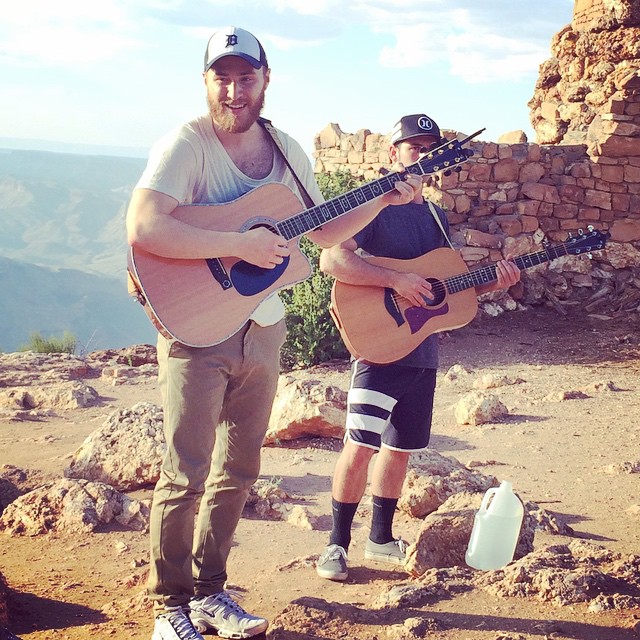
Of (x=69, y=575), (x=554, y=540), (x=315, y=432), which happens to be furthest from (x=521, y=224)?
(x=69, y=575)

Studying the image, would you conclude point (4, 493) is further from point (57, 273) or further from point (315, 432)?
point (57, 273)

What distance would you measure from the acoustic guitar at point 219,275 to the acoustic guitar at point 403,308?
783 mm

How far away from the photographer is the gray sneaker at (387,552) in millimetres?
4016

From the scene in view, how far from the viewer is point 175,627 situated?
2.95m

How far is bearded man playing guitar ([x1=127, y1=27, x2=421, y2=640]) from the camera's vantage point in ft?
9.46

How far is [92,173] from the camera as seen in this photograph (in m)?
166

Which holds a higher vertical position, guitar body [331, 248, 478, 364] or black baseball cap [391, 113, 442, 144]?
black baseball cap [391, 113, 442, 144]

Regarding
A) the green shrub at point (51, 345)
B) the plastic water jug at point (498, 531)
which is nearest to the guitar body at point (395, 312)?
the plastic water jug at point (498, 531)

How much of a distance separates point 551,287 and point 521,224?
889 mm

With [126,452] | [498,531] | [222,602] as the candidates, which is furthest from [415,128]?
[126,452]

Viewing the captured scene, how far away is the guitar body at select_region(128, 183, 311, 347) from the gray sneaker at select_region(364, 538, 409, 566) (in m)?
1.54

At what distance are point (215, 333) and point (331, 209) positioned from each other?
69cm

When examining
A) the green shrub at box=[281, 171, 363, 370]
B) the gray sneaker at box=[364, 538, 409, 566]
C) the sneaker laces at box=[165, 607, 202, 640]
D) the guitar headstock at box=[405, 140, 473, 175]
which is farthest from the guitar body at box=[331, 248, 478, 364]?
the green shrub at box=[281, 171, 363, 370]

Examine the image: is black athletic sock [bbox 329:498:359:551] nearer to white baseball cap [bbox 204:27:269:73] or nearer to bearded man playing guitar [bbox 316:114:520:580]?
bearded man playing guitar [bbox 316:114:520:580]
